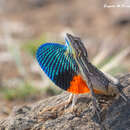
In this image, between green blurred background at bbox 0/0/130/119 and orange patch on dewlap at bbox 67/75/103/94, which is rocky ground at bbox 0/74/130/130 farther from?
green blurred background at bbox 0/0/130/119

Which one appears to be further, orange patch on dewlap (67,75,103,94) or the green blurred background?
the green blurred background

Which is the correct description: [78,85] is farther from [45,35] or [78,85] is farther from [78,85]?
[45,35]

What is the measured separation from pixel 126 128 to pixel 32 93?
12.1ft

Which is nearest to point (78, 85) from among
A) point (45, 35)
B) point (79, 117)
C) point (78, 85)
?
point (78, 85)

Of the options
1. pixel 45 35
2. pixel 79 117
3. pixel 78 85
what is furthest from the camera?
pixel 45 35

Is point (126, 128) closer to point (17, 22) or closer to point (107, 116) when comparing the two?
point (107, 116)

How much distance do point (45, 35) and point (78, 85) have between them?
4.99 meters

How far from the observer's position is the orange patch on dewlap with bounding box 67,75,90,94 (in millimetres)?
3070

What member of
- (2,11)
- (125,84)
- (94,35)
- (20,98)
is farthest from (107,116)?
(2,11)

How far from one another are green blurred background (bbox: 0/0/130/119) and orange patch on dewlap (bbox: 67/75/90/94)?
286cm

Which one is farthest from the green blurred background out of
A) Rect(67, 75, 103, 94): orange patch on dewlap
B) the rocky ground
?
Rect(67, 75, 103, 94): orange patch on dewlap

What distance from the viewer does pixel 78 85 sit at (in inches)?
121

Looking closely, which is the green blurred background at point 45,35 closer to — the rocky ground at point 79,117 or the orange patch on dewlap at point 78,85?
the rocky ground at point 79,117

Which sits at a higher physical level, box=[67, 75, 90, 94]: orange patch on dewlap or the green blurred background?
the green blurred background
